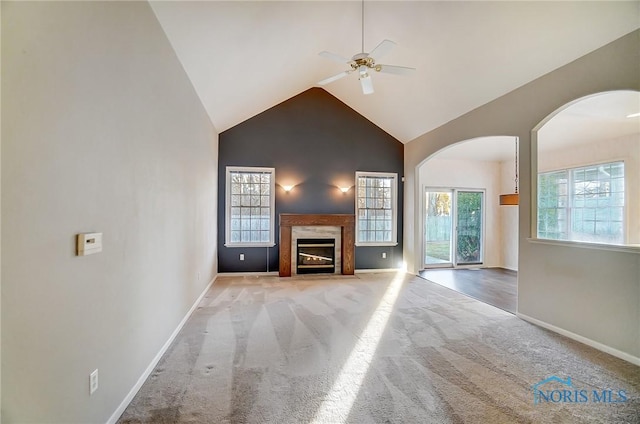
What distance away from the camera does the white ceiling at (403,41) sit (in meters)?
2.69

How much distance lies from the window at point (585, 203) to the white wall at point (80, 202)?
5.63 meters

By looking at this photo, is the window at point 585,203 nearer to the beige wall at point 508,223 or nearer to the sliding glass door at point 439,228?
the beige wall at point 508,223

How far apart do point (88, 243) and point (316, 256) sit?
486cm

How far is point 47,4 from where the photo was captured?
1.19 m

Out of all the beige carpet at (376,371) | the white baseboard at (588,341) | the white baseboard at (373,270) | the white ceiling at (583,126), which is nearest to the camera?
the beige carpet at (376,371)

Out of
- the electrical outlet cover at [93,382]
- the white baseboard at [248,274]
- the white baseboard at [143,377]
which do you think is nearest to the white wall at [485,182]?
the white baseboard at [248,274]

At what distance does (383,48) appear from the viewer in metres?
2.88

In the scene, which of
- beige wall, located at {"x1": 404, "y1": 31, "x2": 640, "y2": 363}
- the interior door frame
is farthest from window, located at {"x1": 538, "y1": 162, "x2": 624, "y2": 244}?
beige wall, located at {"x1": 404, "y1": 31, "x2": 640, "y2": 363}

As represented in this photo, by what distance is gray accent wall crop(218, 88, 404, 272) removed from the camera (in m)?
5.95

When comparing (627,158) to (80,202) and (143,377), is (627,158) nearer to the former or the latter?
(80,202)

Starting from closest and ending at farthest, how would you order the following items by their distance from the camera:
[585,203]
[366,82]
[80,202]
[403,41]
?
[80,202], [366,82], [403,41], [585,203]

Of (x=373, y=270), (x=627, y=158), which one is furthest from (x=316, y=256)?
(x=627, y=158)

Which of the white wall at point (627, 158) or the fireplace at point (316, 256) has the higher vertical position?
the white wall at point (627, 158)

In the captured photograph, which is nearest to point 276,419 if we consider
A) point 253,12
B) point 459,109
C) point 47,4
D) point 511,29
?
point 47,4
